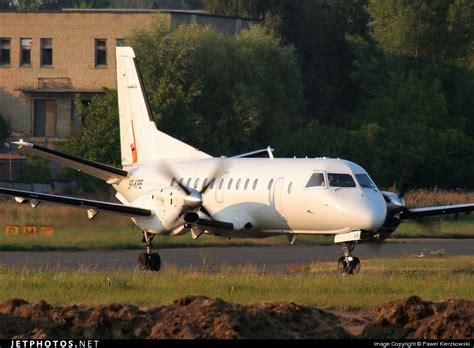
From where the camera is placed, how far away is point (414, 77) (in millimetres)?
73625

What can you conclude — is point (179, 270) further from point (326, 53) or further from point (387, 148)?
point (326, 53)

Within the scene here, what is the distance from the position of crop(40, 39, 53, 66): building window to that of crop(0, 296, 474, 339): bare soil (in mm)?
53294

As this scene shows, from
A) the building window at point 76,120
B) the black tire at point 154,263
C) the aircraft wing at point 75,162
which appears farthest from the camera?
the building window at point 76,120

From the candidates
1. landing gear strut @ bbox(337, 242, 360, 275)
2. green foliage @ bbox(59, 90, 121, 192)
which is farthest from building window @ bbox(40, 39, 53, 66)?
landing gear strut @ bbox(337, 242, 360, 275)

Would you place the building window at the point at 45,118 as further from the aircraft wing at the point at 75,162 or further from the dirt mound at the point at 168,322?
the dirt mound at the point at 168,322

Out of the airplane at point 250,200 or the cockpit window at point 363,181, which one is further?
the cockpit window at point 363,181

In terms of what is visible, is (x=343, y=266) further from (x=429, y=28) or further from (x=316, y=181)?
(x=429, y=28)

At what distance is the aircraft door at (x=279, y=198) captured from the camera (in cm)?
2641

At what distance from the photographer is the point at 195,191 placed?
2592cm

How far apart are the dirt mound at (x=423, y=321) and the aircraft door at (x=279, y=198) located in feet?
34.6

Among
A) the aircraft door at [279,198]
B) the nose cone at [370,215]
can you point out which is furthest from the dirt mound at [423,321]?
the aircraft door at [279,198]

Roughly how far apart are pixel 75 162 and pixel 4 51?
43075 millimetres

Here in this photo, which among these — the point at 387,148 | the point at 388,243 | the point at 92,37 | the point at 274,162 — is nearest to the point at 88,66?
the point at 92,37

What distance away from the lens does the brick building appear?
217 ft
